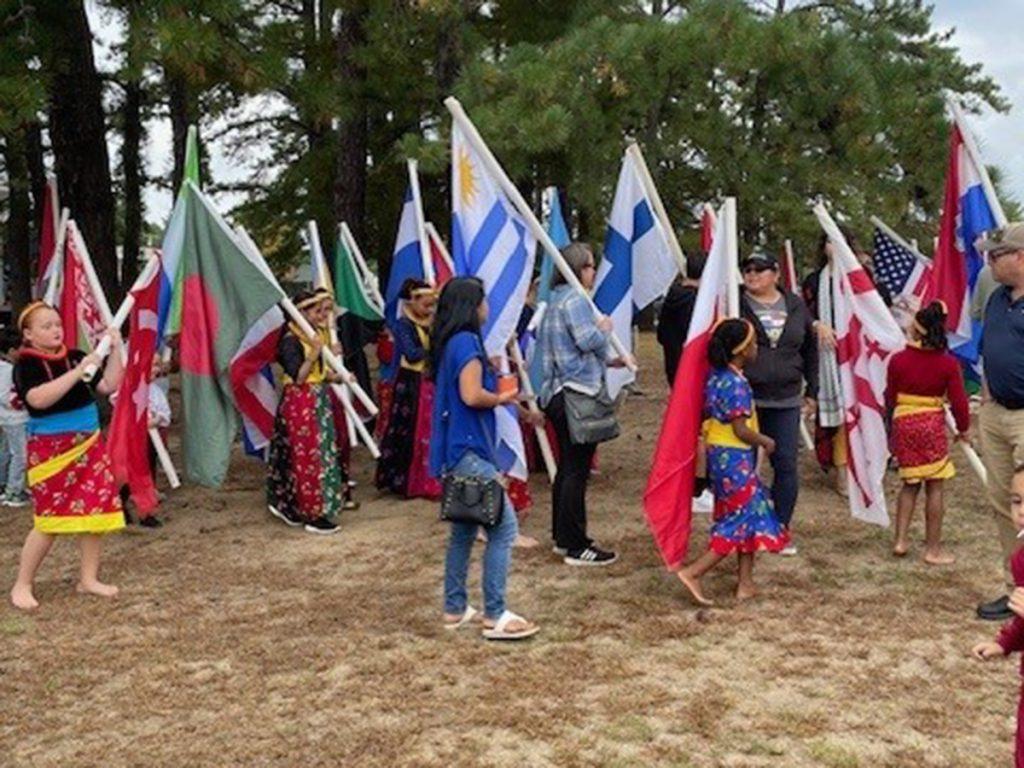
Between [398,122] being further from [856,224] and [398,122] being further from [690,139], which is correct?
[856,224]

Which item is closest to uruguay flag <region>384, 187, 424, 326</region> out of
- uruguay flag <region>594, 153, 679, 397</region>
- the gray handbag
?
uruguay flag <region>594, 153, 679, 397</region>

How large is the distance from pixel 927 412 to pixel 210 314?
13.9 ft

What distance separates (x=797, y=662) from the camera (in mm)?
4219

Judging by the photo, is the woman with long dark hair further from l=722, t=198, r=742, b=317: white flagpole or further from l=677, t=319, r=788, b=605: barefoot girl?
l=722, t=198, r=742, b=317: white flagpole

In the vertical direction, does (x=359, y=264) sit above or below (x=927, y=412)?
above

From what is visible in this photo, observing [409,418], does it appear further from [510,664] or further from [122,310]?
[510,664]

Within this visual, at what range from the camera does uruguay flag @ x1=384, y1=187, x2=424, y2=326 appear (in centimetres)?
834

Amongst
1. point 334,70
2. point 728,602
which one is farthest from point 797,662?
point 334,70

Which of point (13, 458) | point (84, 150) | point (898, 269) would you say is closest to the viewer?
point (13, 458)

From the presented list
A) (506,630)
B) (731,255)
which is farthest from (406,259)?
(506,630)

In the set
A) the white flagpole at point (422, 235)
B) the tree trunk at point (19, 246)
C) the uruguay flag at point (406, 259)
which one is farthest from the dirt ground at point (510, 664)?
the tree trunk at point (19, 246)

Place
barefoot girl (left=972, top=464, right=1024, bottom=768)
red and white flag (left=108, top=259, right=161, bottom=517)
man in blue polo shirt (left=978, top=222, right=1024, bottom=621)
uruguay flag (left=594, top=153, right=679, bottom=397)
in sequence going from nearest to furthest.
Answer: barefoot girl (left=972, top=464, right=1024, bottom=768) → man in blue polo shirt (left=978, top=222, right=1024, bottom=621) → red and white flag (left=108, top=259, right=161, bottom=517) → uruguay flag (left=594, top=153, right=679, bottom=397)

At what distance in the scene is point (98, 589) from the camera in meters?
5.46

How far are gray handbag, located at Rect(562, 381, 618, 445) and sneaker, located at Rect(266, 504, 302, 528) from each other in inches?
90.1
